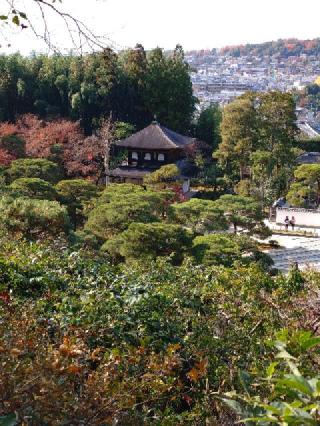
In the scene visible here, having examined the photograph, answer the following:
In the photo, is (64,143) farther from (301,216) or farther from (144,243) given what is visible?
(144,243)

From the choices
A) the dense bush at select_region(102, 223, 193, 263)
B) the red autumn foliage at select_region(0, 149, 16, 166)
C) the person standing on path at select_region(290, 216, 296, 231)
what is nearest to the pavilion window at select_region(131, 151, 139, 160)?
the red autumn foliage at select_region(0, 149, 16, 166)

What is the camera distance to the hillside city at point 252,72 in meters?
127

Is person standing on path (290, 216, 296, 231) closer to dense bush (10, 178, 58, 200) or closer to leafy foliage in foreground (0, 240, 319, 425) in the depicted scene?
dense bush (10, 178, 58, 200)

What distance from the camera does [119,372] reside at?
3416mm

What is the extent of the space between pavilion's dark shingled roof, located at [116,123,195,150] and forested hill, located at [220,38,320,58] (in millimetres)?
155420

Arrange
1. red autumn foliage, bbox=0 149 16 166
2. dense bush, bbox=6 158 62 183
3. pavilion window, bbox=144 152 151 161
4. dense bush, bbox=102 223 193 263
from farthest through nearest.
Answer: pavilion window, bbox=144 152 151 161 → red autumn foliage, bbox=0 149 16 166 → dense bush, bbox=6 158 62 183 → dense bush, bbox=102 223 193 263

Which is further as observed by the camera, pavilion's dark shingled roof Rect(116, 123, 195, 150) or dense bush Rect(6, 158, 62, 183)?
pavilion's dark shingled roof Rect(116, 123, 195, 150)

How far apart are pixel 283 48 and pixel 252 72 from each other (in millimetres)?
24876

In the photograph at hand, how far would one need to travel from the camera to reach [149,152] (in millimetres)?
24266

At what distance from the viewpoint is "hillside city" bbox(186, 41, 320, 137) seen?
127250 mm

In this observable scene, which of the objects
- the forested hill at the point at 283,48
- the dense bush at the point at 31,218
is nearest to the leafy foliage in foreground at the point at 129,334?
the dense bush at the point at 31,218

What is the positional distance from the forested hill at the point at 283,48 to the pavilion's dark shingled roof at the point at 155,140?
15542cm

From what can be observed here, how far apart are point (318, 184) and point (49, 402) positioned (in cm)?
2143

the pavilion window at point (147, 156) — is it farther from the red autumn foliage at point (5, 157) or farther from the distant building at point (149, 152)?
the red autumn foliage at point (5, 157)
